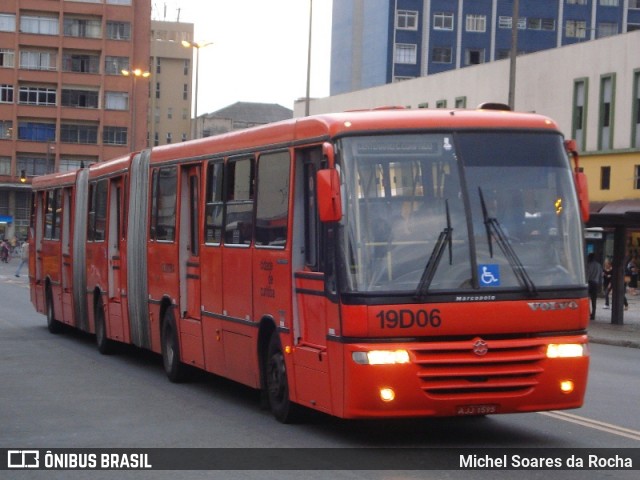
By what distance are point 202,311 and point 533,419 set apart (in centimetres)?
432

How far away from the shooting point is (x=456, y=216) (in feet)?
36.6

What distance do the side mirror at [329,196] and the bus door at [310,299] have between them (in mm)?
727

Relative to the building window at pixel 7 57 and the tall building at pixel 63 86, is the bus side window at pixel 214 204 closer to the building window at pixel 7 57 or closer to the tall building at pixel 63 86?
the tall building at pixel 63 86

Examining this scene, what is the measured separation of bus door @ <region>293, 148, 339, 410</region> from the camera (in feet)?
37.6

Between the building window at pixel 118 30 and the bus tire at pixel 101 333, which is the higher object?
the building window at pixel 118 30

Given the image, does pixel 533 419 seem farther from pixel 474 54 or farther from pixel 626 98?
pixel 474 54

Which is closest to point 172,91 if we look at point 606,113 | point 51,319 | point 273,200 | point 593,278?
point 606,113

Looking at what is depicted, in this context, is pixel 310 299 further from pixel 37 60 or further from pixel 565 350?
pixel 37 60

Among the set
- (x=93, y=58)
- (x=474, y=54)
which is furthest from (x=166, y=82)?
(x=474, y=54)

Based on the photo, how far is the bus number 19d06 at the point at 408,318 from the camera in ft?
35.4

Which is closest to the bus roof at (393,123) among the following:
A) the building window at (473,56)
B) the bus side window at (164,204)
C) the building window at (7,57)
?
the bus side window at (164,204)

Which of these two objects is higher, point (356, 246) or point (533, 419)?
point (356, 246)

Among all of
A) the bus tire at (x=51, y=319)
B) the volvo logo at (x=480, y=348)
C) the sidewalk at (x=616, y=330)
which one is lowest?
the sidewalk at (x=616, y=330)

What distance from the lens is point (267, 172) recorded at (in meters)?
13.4
